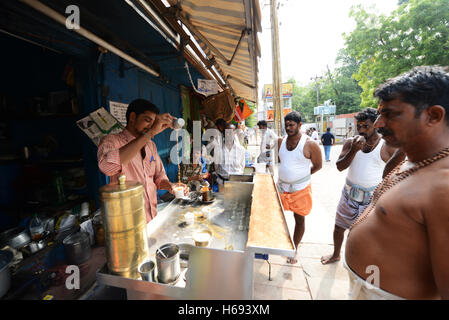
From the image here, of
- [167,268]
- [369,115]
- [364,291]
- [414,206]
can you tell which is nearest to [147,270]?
[167,268]

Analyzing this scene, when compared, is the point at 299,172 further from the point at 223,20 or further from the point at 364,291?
the point at 223,20

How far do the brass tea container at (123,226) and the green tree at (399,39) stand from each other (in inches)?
603

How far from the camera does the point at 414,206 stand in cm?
112

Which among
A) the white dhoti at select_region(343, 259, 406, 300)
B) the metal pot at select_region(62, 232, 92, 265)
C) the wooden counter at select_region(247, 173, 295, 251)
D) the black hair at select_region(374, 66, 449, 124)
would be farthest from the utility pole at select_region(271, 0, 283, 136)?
the metal pot at select_region(62, 232, 92, 265)

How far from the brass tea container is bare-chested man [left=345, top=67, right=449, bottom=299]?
5.16 feet

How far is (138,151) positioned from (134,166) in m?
Answer: 0.30

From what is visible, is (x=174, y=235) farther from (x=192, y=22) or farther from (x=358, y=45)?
(x=358, y=45)

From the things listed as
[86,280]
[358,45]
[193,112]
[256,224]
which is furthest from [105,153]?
[358,45]

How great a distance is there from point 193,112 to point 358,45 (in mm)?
12925

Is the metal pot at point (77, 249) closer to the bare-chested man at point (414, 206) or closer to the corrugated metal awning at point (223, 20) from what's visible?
the bare-chested man at point (414, 206)

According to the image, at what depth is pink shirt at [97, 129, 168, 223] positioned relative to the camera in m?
1.79

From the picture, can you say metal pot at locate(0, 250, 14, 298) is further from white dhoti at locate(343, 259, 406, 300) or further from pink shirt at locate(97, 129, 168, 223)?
white dhoti at locate(343, 259, 406, 300)

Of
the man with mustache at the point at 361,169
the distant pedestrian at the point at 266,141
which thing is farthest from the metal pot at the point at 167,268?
the distant pedestrian at the point at 266,141

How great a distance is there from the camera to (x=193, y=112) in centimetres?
699
